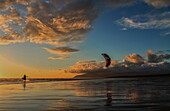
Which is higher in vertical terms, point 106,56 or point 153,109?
point 106,56

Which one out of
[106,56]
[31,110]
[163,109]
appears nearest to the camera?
[163,109]

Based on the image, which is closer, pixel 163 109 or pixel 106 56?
pixel 163 109

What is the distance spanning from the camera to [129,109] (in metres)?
10.3

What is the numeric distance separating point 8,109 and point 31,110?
4.70ft

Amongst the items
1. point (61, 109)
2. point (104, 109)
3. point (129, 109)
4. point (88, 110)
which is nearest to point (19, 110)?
point (61, 109)

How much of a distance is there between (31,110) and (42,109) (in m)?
0.61

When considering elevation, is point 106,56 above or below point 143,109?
above

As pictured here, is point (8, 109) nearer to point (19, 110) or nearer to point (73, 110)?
point (19, 110)

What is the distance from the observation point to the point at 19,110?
1081cm

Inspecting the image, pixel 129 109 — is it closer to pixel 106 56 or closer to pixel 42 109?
pixel 42 109

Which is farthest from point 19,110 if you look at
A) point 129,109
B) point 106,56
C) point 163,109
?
point 106,56

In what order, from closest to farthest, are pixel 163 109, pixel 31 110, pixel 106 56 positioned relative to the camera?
pixel 163 109, pixel 31 110, pixel 106 56

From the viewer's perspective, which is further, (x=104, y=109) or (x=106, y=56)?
(x=106, y=56)

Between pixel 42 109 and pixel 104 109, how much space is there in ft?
11.3
